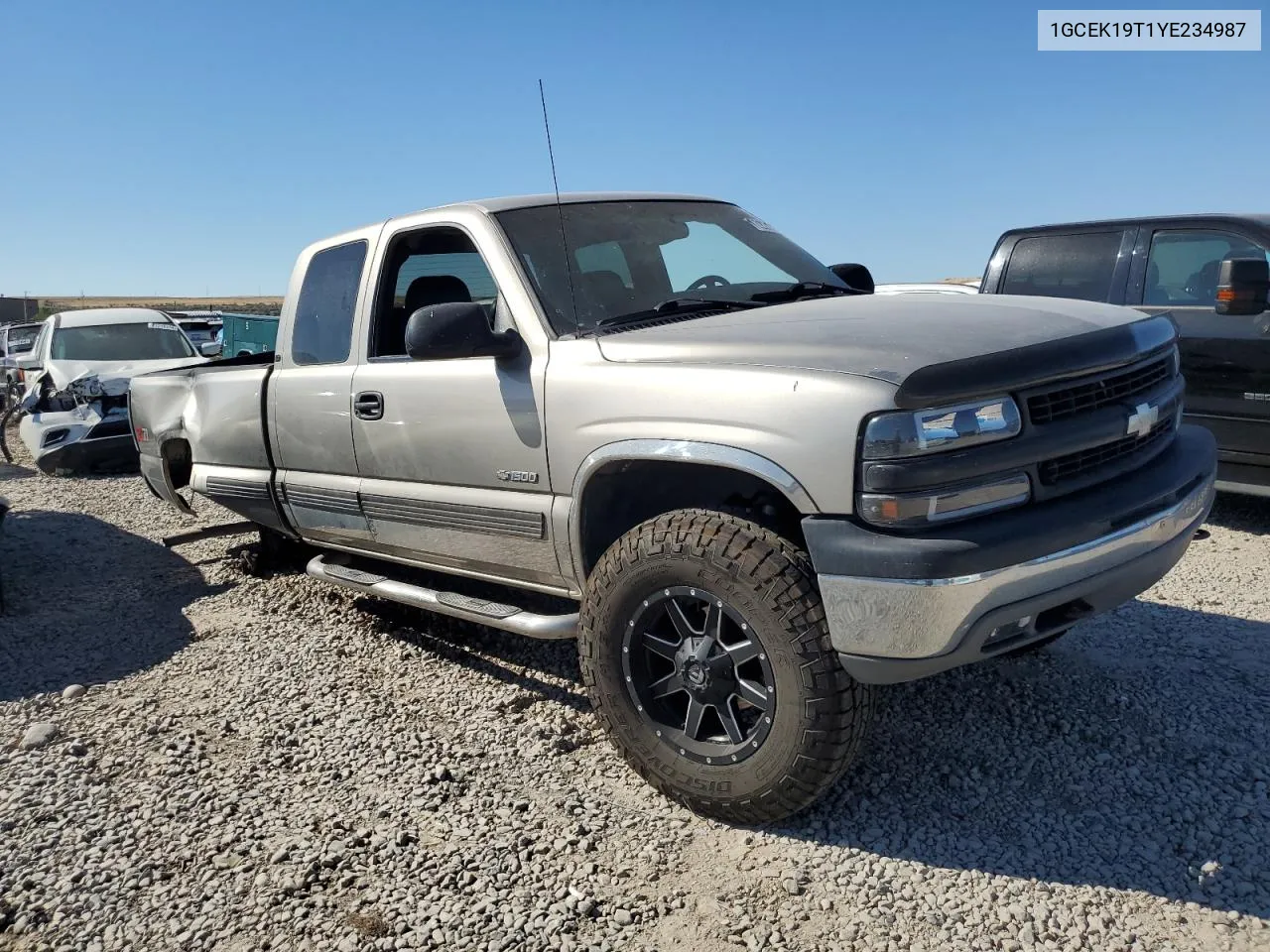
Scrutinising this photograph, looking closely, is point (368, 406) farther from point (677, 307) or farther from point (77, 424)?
point (77, 424)

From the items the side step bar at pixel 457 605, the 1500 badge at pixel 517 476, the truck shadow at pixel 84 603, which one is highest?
the 1500 badge at pixel 517 476

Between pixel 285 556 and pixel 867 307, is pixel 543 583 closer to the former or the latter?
pixel 867 307

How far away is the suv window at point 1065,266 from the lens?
21.3 ft

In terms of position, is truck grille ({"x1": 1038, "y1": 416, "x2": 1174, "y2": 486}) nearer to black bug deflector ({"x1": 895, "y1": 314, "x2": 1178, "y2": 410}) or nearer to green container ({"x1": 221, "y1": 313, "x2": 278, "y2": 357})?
black bug deflector ({"x1": 895, "y1": 314, "x2": 1178, "y2": 410})

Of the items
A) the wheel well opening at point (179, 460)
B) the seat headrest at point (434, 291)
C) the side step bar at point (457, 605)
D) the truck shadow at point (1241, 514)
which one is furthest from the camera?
the truck shadow at point (1241, 514)

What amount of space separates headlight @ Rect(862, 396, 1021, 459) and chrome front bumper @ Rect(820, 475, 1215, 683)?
33cm

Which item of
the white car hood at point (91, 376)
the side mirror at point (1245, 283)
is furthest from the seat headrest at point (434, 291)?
the white car hood at point (91, 376)

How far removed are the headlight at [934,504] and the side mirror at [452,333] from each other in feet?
4.86

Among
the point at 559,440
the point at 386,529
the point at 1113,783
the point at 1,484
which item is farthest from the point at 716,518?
the point at 1,484

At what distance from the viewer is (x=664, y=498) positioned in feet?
10.7

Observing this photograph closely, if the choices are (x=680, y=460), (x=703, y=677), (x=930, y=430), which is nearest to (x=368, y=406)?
(x=680, y=460)

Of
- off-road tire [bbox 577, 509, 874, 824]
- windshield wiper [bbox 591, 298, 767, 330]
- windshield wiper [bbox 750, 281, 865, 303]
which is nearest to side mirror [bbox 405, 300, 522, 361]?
windshield wiper [bbox 591, 298, 767, 330]

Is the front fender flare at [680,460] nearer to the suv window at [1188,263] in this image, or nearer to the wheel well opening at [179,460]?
the wheel well opening at [179,460]

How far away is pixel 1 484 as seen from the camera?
9344 millimetres
